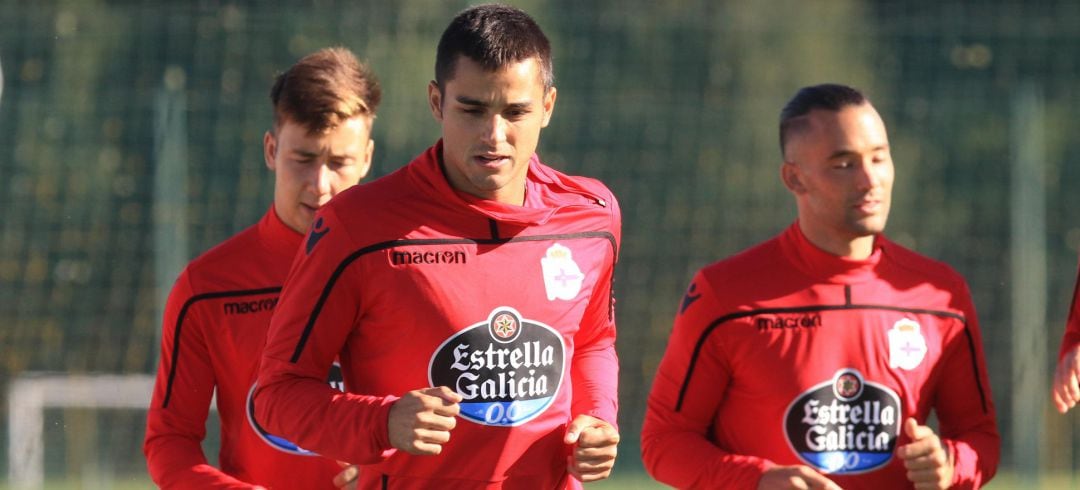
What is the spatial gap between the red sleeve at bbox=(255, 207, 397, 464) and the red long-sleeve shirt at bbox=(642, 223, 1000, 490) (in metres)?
1.05

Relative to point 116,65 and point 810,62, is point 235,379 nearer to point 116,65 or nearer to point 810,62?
point 116,65

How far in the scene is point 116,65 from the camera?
906 centimetres

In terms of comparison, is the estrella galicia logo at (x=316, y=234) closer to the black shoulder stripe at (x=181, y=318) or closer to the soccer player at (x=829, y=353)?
the black shoulder stripe at (x=181, y=318)

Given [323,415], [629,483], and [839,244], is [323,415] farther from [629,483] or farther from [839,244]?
[629,483]

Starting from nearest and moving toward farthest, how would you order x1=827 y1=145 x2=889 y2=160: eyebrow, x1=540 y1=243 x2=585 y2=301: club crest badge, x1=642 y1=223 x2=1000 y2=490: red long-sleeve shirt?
x1=540 y1=243 x2=585 y2=301: club crest badge < x1=642 y1=223 x2=1000 y2=490: red long-sleeve shirt < x1=827 y1=145 x2=889 y2=160: eyebrow

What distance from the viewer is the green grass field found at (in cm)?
847

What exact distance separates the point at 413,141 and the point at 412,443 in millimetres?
5825

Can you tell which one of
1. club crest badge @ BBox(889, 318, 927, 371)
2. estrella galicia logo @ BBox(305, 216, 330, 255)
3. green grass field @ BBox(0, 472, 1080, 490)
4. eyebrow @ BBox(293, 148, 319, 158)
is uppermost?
eyebrow @ BBox(293, 148, 319, 158)

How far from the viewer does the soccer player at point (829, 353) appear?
3.86 m

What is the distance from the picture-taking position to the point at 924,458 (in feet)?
11.9

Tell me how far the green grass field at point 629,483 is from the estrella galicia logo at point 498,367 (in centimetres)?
564

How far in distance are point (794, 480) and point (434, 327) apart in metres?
1.00

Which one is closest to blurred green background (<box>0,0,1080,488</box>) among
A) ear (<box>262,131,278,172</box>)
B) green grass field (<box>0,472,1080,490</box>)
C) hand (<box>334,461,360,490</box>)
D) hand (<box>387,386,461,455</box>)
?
green grass field (<box>0,472,1080,490</box>)

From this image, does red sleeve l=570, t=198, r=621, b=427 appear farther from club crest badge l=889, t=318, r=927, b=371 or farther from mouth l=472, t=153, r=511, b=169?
club crest badge l=889, t=318, r=927, b=371
